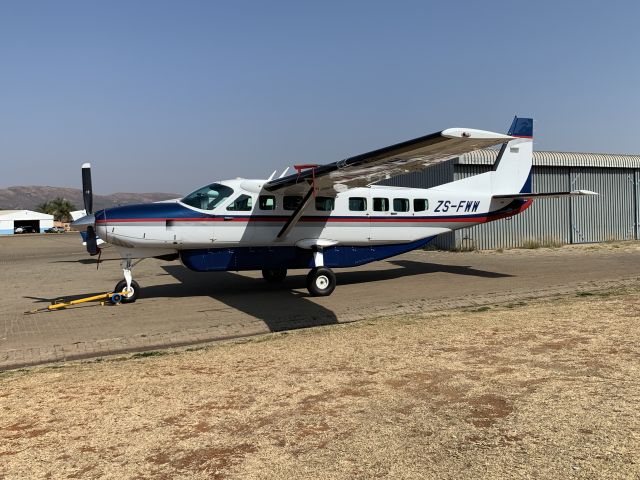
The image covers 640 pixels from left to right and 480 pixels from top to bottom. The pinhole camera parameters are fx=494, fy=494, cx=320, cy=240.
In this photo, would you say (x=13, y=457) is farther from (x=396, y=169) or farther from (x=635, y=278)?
(x=635, y=278)

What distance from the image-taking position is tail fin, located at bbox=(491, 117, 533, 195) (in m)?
15.3

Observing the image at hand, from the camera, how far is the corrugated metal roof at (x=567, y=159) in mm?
22547

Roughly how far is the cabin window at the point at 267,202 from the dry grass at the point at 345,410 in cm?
533

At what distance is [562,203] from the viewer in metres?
24.6

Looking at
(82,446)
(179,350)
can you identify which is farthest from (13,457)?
(179,350)

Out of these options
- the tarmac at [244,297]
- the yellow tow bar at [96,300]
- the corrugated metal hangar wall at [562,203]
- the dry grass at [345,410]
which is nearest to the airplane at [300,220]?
the yellow tow bar at [96,300]

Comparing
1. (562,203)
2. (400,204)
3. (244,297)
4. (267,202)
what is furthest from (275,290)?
A: (562,203)

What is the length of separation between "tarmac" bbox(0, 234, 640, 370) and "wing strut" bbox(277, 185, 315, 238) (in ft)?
5.05

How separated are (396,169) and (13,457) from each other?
28.1ft

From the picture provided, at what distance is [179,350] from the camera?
23.3 ft

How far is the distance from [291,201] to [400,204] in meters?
3.23

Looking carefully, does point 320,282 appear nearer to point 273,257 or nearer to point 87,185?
point 273,257

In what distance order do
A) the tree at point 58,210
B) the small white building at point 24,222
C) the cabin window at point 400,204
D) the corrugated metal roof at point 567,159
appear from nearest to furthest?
the cabin window at point 400,204, the corrugated metal roof at point 567,159, the small white building at point 24,222, the tree at point 58,210

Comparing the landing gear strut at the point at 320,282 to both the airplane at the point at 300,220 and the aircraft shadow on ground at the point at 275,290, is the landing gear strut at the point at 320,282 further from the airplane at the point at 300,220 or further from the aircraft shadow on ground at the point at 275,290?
the aircraft shadow on ground at the point at 275,290
